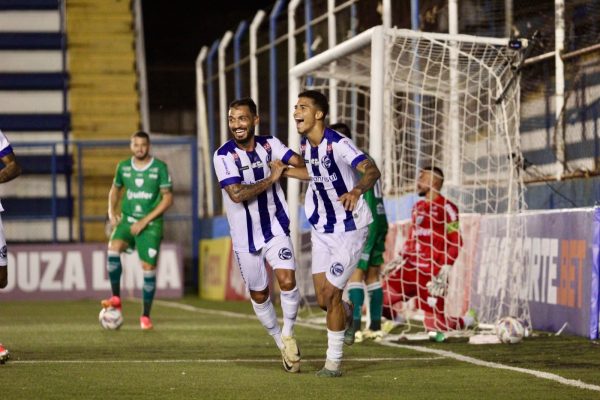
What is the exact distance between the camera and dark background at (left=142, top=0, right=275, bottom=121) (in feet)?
97.9

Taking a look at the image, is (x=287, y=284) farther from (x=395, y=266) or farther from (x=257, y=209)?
(x=395, y=266)

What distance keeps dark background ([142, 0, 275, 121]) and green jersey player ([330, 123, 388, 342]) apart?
61.0ft

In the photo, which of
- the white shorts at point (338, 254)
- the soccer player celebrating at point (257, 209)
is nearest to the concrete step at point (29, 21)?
the soccer player celebrating at point (257, 209)

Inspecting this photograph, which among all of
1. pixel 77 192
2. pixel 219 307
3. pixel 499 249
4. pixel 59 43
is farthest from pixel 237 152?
pixel 59 43

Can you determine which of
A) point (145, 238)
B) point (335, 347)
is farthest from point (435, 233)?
point (335, 347)

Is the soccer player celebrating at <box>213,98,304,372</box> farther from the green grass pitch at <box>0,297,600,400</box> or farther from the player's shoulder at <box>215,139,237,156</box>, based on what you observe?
the green grass pitch at <box>0,297,600,400</box>

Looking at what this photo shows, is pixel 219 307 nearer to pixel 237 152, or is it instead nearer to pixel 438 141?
pixel 438 141

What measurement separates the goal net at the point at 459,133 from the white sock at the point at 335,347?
10.9 feet

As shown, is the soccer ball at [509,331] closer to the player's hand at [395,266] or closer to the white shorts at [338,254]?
the player's hand at [395,266]

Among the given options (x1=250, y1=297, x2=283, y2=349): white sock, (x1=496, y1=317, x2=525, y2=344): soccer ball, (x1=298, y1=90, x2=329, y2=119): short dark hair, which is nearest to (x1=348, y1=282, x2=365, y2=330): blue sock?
(x1=496, y1=317, x2=525, y2=344): soccer ball

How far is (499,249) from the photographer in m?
12.2

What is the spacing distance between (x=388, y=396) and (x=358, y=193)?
4.38 ft

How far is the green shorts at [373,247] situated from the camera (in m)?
10.9

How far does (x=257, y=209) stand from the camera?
27.9ft
